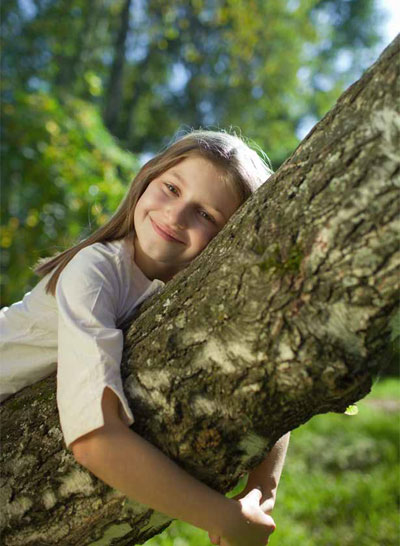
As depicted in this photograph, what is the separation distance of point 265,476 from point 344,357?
66cm

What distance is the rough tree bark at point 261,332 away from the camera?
1093 millimetres

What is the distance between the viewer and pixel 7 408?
173 cm

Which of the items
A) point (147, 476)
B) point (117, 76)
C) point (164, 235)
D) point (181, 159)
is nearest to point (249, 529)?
point (147, 476)

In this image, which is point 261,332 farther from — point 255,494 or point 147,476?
point 255,494

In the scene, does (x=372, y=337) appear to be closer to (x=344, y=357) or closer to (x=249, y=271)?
(x=344, y=357)

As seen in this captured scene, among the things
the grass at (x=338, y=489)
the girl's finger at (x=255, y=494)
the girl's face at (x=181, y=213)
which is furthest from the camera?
the grass at (x=338, y=489)

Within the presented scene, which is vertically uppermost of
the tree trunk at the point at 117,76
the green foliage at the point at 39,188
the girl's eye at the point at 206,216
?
the tree trunk at the point at 117,76

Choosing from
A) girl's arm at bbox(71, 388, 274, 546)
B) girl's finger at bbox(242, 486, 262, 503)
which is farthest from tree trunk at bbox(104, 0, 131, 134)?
girl's arm at bbox(71, 388, 274, 546)

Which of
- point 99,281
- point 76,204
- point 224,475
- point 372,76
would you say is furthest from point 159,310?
point 76,204

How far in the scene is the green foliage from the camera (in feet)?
15.4

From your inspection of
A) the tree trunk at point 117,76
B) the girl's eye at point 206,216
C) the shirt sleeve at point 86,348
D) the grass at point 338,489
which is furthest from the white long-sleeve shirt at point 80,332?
the tree trunk at point 117,76

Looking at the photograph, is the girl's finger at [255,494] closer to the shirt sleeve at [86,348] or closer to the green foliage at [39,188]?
the shirt sleeve at [86,348]

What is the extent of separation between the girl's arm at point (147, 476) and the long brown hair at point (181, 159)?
2.15 ft

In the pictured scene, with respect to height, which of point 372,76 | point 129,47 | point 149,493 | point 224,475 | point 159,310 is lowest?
point 224,475
